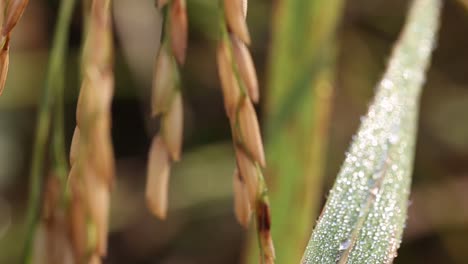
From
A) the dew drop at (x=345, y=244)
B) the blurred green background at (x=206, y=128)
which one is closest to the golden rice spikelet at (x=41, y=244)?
the dew drop at (x=345, y=244)

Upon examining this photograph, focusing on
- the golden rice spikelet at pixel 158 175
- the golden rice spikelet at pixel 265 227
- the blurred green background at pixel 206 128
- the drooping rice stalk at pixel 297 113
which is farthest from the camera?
the blurred green background at pixel 206 128

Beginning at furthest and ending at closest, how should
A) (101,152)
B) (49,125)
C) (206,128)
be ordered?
(206,128), (49,125), (101,152)

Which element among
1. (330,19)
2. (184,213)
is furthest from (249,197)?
(184,213)

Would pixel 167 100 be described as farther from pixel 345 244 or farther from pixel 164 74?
pixel 345 244

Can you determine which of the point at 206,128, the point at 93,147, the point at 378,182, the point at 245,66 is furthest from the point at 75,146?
the point at 206,128

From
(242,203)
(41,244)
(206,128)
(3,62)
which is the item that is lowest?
(206,128)

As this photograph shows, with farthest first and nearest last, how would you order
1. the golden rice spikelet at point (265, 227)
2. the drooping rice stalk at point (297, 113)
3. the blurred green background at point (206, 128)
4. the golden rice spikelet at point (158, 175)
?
the blurred green background at point (206, 128) → the drooping rice stalk at point (297, 113) → the golden rice spikelet at point (158, 175) → the golden rice spikelet at point (265, 227)

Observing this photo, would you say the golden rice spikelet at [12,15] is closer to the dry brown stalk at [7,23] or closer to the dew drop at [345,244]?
the dry brown stalk at [7,23]
